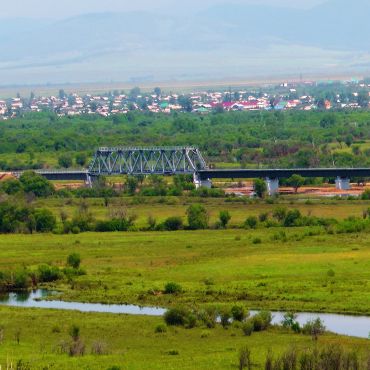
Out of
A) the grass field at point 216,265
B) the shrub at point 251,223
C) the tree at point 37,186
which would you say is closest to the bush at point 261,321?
the grass field at point 216,265

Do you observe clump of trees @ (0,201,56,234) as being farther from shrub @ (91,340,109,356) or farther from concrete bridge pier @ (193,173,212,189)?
shrub @ (91,340,109,356)

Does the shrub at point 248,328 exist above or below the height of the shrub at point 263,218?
above

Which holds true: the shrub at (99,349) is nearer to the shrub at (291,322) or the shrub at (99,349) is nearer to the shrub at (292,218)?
the shrub at (291,322)

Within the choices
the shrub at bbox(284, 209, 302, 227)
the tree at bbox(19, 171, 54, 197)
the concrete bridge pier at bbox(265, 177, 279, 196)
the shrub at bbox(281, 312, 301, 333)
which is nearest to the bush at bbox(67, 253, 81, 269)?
the shrub at bbox(281, 312, 301, 333)

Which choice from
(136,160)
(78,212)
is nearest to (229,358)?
(78,212)

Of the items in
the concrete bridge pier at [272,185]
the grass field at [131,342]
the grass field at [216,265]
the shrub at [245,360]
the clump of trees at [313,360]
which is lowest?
the concrete bridge pier at [272,185]

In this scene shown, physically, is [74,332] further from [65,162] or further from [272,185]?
[65,162]

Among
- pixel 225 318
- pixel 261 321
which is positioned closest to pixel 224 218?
pixel 225 318
